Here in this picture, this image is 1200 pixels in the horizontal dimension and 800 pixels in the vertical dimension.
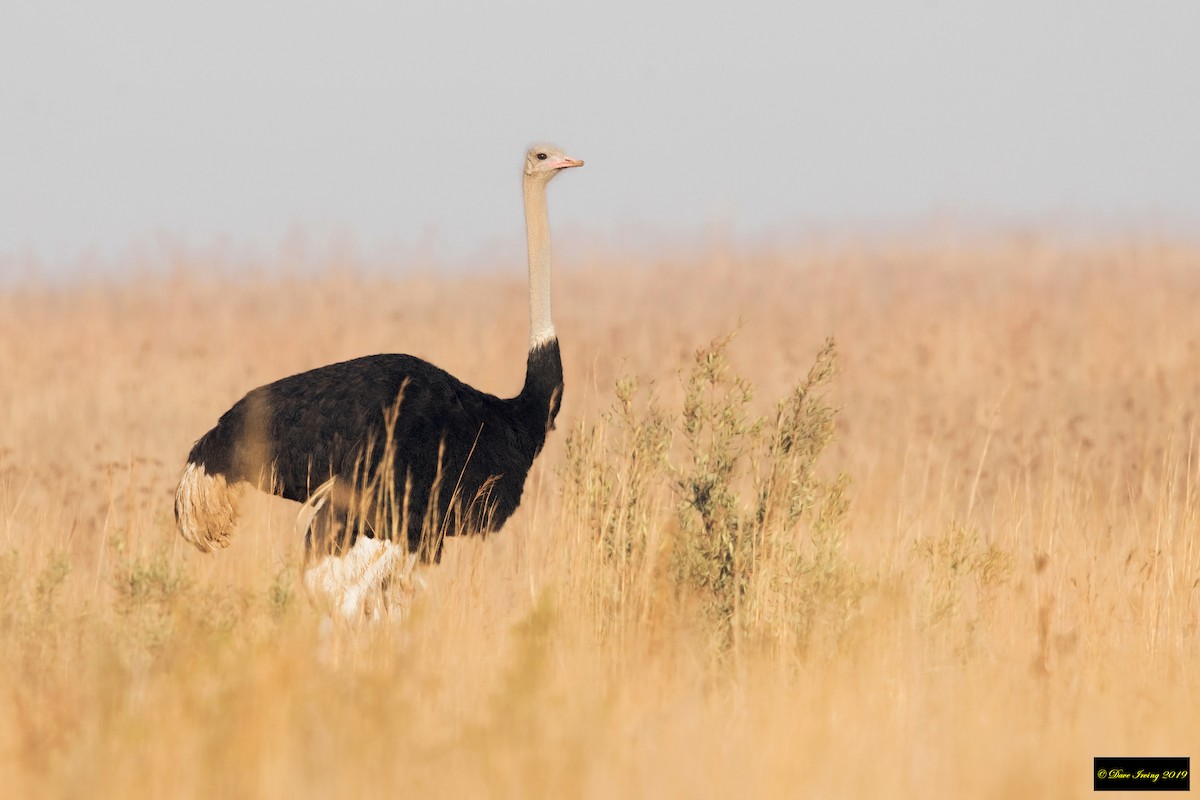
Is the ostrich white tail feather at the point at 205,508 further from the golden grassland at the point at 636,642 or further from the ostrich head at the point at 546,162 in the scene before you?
the ostrich head at the point at 546,162

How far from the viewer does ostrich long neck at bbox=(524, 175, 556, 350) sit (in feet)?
24.2

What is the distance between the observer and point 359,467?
6375 millimetres

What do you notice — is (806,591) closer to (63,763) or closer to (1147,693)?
(1147,693)

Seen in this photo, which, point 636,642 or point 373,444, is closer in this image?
point 636,642

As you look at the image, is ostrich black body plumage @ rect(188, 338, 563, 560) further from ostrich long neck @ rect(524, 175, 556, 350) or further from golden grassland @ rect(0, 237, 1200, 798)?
ostrich long neck @ rect(524, 175, 556, 350)

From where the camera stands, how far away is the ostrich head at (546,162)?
25.6ft

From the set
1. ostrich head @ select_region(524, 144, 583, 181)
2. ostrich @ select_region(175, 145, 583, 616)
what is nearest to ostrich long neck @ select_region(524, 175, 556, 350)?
ostrich head @ select_region(524, 144, 583, 181)

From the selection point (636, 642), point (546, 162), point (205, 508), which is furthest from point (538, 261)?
point (636, 642)

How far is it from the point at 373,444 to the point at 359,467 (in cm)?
15

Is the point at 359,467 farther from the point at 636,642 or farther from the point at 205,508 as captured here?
the point at 636,642

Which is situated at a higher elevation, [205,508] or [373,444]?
[373,444]

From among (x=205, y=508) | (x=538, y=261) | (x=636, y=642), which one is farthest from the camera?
(x=538, y=261)

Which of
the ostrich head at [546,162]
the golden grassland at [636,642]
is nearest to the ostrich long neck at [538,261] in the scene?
the ostrich head at [546,162]

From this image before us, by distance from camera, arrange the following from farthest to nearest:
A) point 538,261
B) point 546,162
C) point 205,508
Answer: point 546,162 → point 538,261 → point 205,508
